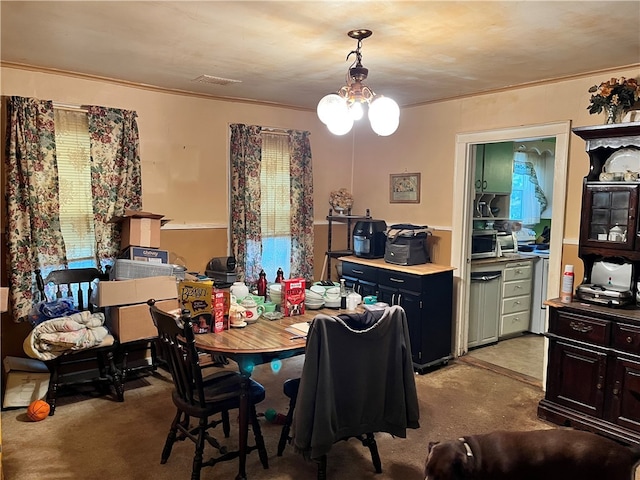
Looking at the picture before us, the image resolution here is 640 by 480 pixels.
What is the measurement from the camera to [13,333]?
361cm

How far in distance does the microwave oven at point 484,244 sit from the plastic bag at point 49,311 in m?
3.58

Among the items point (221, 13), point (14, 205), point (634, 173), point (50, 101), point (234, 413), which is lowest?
point (234, 413)

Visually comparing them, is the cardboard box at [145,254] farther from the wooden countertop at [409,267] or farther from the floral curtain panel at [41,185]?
the wooden countertop at [409,267]

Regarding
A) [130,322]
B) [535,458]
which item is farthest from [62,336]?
[535,458]

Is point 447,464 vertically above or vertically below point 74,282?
below

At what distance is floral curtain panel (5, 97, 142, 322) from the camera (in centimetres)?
346

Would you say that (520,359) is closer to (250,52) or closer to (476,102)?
(476,102)

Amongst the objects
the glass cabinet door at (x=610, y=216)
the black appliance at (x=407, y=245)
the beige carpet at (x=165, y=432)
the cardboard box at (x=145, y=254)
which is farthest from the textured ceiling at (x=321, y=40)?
the beige carpet at (x=165, y=432)

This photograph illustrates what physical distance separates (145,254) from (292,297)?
1.61 meters

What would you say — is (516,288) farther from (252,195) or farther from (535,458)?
(535,458)

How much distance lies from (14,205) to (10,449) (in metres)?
1.68

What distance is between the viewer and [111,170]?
12.9 feet

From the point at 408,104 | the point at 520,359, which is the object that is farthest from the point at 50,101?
the point at 520,359

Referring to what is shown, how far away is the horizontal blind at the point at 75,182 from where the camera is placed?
3734 mm
